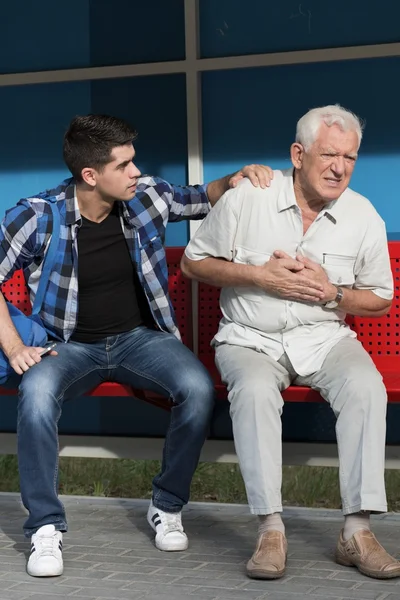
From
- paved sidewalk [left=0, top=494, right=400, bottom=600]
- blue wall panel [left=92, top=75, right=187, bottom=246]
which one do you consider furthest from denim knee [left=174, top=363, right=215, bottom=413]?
blue wall panel [left=92, top=75, right=187, bottom=246]

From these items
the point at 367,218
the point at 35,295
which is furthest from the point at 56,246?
the point at 367,218

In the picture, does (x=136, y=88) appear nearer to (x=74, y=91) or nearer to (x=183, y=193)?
(x=74, y=91)

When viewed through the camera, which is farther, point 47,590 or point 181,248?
point 181,248

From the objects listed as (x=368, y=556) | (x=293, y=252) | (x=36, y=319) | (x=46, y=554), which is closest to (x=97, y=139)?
(x=36, y=319)

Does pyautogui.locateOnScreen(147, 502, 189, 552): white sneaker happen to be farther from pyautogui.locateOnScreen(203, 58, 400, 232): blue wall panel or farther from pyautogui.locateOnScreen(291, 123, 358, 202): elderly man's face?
pyautogui.locateOnScreen(203, 58, 400, 232): blue wall panel

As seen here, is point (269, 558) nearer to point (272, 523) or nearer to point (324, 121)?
point (272, 523)

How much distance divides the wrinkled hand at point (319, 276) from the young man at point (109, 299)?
38 centimetres

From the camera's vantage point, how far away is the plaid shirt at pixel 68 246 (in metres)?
4.72

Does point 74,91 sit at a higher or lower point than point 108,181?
higher

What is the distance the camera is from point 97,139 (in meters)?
4.71

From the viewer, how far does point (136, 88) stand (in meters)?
5.75

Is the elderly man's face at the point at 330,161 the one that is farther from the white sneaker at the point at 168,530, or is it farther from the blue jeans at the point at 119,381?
the white sneaker at the point at 168,530

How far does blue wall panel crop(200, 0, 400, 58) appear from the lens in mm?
5406

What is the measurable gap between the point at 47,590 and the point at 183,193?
6.05 ft
